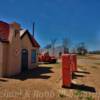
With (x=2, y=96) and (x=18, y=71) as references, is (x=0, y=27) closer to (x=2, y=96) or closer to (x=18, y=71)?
(x=18, y=71)

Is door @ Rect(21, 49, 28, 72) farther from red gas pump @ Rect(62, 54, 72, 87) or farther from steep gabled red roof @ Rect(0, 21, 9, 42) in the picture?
red gas pump @ Rect(62, 54, 72, 87)

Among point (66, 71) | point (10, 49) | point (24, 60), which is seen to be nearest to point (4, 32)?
point (10, 49)

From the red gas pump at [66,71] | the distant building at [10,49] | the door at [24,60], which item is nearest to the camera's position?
the red gas pump at [66,71]

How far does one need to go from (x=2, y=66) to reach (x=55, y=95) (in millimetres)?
7742

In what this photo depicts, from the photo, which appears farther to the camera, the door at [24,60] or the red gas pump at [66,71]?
the door at [24,60]

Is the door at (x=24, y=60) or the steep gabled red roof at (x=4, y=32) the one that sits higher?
the steep gabled red roof at (x=4, y=32)

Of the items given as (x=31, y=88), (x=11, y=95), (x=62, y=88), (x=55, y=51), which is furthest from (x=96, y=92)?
(x=55, y=51)

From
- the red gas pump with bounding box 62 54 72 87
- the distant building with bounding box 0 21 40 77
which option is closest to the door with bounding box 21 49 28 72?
the distant building with bounding box 0 21 40 77

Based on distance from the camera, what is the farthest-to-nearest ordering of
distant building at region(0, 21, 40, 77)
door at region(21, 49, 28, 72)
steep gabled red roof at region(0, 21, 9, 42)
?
door at region(21, 49, 28, 72) → steep gabled red roof at region(0, 21, 9, 42) → distant building at region(0, 21, 40, 77)

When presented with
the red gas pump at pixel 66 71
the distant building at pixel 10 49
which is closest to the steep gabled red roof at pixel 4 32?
the distant building at pixel 10 49

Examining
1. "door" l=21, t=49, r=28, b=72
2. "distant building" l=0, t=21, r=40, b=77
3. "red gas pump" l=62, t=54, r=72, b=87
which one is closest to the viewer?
"red gas pump" l=62, t=54, r=72, b=87

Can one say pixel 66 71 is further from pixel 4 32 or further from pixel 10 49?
pixel 4 32

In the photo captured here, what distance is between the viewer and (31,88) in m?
12.3

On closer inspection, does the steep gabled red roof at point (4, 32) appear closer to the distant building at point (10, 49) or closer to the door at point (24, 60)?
the distant building at point (10, 49)
